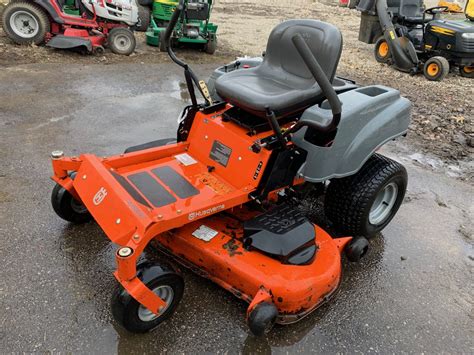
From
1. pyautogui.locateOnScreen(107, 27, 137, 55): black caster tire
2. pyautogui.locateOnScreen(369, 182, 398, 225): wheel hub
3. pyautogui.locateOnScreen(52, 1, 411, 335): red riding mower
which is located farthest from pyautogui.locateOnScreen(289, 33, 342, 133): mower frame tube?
pyautogui.locateOnScreen(107, 27, 137, 55): black caster tire

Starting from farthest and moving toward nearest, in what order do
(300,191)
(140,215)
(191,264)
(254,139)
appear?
1. (300,191)
2. (254,139)
3. (191,264)
4. (140,215)

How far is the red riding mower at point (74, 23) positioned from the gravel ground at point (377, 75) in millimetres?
197

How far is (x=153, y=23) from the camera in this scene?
8227 millimetres

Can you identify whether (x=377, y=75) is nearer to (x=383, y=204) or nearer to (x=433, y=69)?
(x=433, y=69)

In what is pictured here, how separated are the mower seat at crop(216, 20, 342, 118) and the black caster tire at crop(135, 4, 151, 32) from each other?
20.9ft

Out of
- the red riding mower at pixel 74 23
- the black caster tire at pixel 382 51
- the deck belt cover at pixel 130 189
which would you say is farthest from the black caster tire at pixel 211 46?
the deck belt cover at pixel 130 189

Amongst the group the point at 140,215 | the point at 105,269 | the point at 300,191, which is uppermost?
the point at 140,215

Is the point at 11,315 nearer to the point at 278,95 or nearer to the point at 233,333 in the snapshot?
the point at 233,333

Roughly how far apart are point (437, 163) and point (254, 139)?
2.51 metres

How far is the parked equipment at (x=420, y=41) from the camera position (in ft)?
23.6

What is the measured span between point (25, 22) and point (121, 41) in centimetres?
142

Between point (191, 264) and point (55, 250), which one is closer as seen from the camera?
point (191, 264)

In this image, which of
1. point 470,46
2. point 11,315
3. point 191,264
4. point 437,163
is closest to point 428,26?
point 470,46

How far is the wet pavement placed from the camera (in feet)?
7.19
